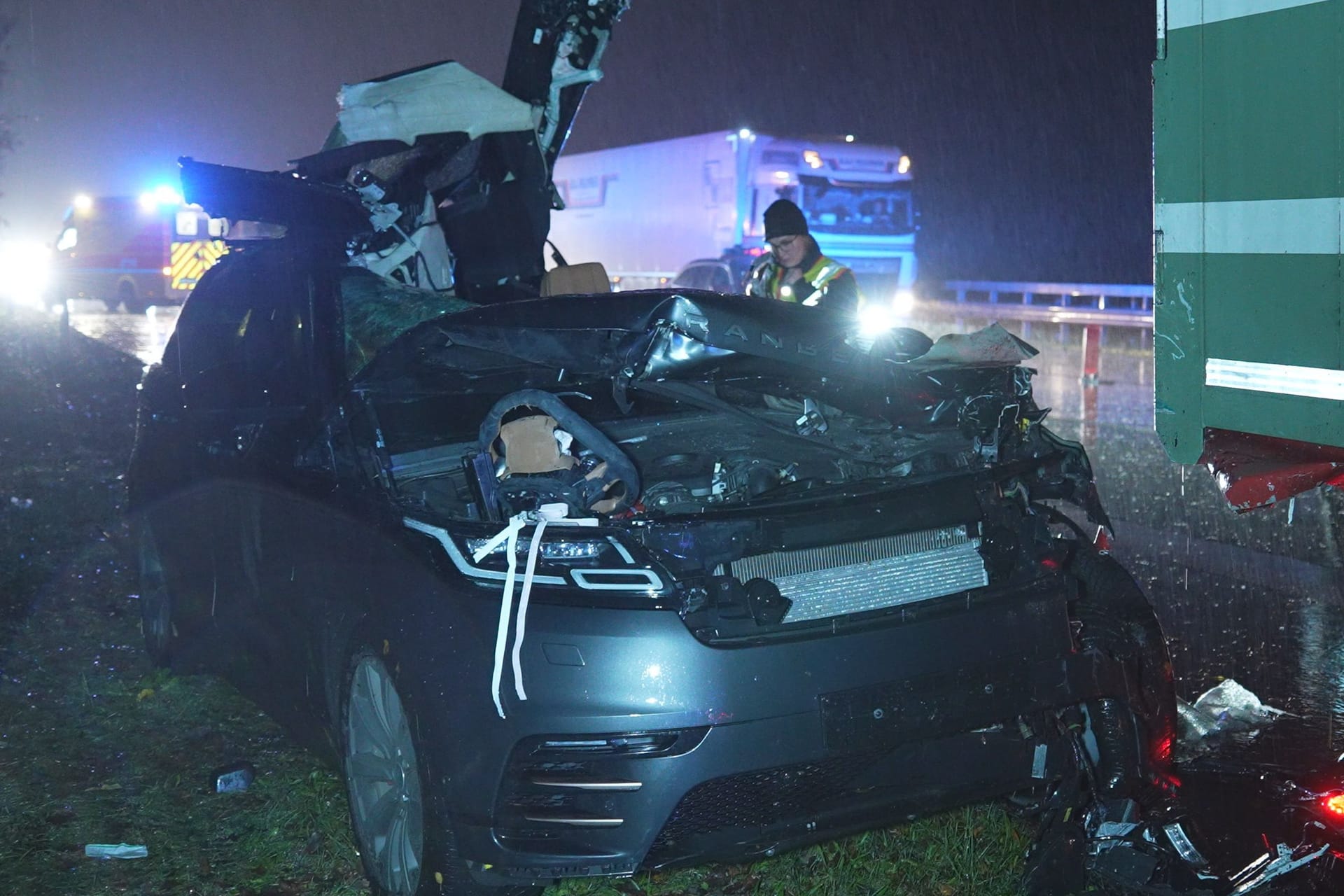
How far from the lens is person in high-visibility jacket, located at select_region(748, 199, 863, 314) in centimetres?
693

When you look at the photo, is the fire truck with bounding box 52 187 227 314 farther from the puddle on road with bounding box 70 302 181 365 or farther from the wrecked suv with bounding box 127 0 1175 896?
the wrecked suv with bounding box 127 0 1175 896

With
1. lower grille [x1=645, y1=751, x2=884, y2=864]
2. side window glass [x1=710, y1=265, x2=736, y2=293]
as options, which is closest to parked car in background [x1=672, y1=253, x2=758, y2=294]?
side window glass [x1=710, y1=265, x2=736, y2=293]

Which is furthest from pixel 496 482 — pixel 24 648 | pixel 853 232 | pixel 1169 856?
pixel 853 232

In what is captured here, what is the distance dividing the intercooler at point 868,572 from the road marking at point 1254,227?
1138 millimetres

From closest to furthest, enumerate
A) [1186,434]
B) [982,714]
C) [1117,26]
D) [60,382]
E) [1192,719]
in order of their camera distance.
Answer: [982,714], [1186,434], [1192,719], [60,382], [1117,26]

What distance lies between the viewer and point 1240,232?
3.62m

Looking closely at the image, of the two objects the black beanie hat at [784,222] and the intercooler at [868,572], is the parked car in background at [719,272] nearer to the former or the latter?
the black beanie hat at [784,222]

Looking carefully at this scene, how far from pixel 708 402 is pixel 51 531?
551 cm

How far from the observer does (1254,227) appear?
141 inches

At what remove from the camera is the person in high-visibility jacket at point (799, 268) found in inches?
273

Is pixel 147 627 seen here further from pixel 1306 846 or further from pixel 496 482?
pixel 1306 846

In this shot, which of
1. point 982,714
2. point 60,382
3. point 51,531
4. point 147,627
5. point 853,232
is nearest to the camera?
point 982,714

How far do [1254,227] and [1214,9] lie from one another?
2.05 ft

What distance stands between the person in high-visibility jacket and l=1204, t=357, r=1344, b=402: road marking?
322 cm
